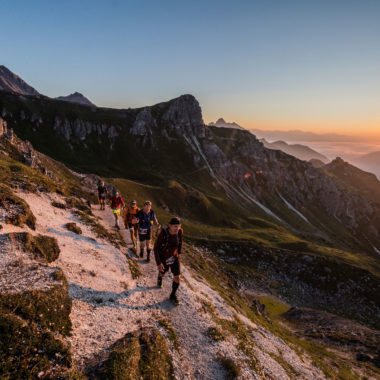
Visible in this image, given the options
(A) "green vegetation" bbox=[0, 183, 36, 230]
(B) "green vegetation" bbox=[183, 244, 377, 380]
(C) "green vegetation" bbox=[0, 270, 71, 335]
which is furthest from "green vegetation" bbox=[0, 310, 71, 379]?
(B) "green vegetation" bbox=[183, 244, 377, 380]

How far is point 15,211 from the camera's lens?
17.3 m

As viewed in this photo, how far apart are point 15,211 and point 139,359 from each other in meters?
14.3

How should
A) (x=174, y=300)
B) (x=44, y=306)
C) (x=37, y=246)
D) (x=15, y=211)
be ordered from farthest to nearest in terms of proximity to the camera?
(x=15, y=211)
(x=174, y=300)
(x=37, y=246)
(x=44, y=306)

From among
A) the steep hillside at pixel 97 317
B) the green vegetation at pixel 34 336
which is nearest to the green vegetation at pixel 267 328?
the steep hillside at pixel 97 317

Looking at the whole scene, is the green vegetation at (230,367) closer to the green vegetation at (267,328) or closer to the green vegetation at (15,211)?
the green vegetation at (267,328)

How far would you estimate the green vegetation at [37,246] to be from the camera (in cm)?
1443

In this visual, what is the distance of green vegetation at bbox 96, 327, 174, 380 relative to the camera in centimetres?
907

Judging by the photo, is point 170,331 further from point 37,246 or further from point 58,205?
point 58,205

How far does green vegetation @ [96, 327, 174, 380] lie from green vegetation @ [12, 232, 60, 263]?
7.69 m

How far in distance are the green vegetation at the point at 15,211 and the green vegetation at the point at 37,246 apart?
2451mm

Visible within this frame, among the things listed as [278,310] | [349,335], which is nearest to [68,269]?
[349,335]

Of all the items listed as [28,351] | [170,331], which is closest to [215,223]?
[170,331]

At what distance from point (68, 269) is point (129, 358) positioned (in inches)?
319

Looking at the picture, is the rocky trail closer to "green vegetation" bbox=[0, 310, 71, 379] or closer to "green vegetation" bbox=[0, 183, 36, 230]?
"green vegetation" bbox=[0, 183, 36, 230]
